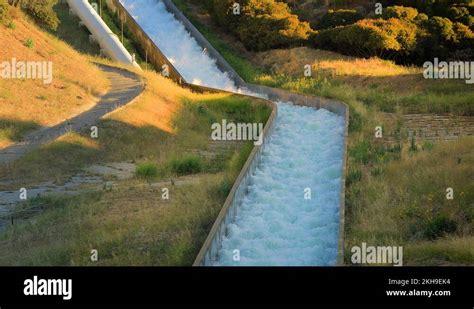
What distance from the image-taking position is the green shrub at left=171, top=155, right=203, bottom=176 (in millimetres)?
19219

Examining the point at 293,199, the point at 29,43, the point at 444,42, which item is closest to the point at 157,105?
the point at 29,43

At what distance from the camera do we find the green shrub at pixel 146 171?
18.5 m

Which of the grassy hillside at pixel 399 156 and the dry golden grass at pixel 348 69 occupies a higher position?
the dry golden grass at pixel 348 69

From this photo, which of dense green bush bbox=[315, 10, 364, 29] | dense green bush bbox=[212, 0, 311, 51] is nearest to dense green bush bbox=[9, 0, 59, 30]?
dense green bush bbox=[212, 0, 311, 51]

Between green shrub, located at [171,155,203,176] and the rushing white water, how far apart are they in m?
1.50

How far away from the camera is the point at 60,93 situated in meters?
23.9

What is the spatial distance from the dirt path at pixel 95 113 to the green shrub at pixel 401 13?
13.1 metres

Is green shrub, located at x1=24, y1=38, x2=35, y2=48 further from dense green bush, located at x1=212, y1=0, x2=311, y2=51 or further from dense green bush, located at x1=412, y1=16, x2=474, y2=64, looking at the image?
dense green bush, located at x1=412, y1=16, x2=474, y2=64

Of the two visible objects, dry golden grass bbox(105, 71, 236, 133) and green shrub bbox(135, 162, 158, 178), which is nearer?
green shrub bbox(135, 162, 158, 178)

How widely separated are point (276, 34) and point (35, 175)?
71.1 feet

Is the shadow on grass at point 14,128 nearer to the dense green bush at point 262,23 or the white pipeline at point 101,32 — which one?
the white pipeline at point 101,32

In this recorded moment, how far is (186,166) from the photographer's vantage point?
19297 millimetres

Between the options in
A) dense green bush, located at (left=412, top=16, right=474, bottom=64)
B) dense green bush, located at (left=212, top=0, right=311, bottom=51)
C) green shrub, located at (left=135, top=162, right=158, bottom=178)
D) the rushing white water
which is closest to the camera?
the rushing white water

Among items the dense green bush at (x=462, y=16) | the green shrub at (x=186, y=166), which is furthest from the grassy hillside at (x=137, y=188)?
the dense green bush at (x=462, y=16)
